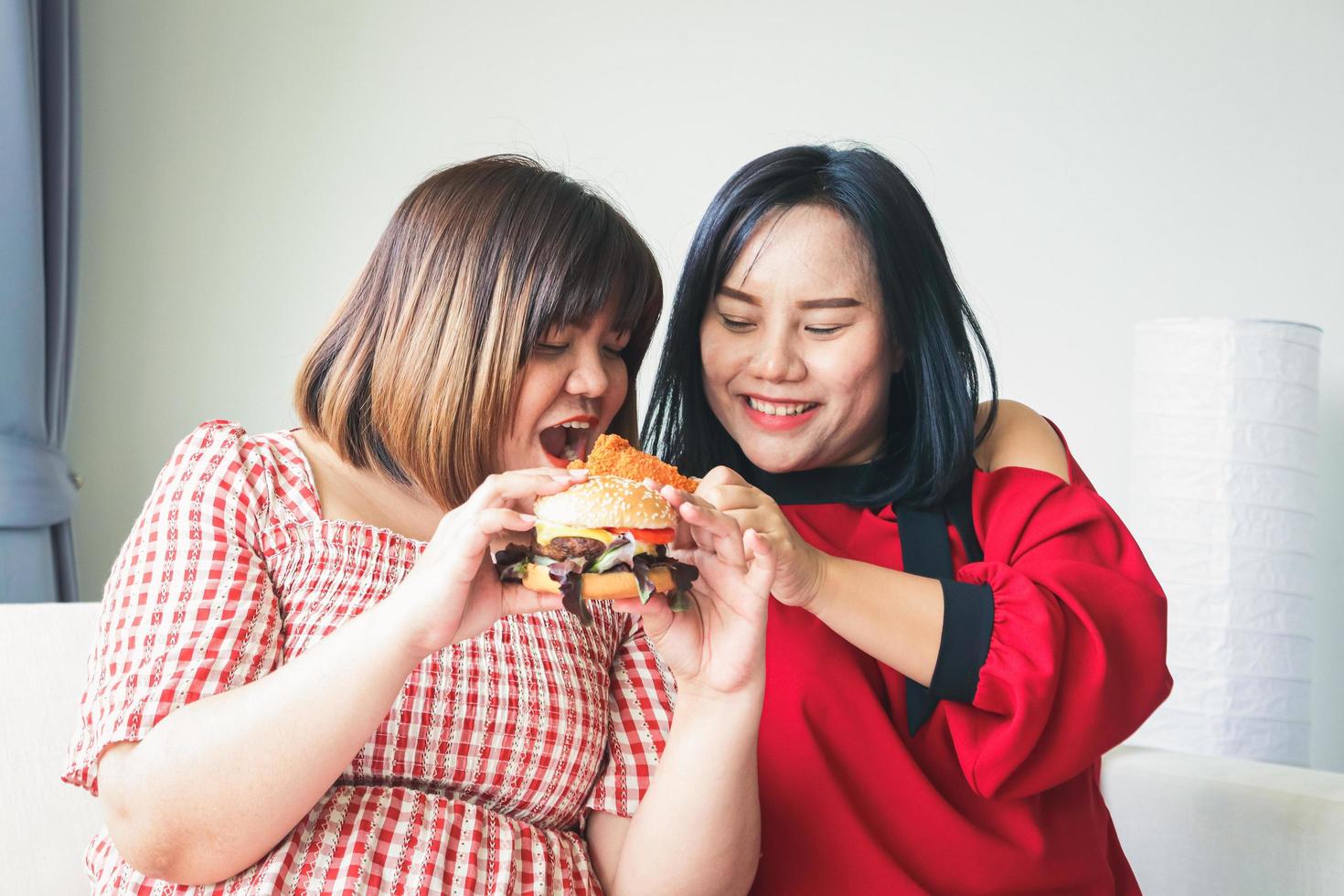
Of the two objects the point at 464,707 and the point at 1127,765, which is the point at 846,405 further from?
the point at 1127,765

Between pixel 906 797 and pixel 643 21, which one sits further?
pixel 643 21

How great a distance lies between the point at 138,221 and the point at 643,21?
1.78 m

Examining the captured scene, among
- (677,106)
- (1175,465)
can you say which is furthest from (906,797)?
(677,106)

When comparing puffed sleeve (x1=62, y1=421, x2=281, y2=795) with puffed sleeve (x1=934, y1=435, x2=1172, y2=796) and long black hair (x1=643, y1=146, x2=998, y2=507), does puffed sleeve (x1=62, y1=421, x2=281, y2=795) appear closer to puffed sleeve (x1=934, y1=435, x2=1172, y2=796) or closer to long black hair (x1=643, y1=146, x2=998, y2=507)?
long black hair (x1=643, y1=146, x2=998, y2=507)

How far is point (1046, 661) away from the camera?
1.57 m

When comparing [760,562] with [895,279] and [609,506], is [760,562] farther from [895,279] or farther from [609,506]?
[895,279]

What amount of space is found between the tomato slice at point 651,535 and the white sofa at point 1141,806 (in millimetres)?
1122

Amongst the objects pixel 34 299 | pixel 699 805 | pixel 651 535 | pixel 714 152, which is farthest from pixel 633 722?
pixel 714 152

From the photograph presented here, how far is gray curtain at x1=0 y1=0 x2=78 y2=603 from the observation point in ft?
10.0

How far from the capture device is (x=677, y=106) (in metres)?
3.92

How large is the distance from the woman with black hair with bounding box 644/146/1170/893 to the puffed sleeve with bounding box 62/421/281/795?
0.56 m

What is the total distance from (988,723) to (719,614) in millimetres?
424

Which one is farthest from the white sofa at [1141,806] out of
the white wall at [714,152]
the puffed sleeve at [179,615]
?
the white wall at [714,152]

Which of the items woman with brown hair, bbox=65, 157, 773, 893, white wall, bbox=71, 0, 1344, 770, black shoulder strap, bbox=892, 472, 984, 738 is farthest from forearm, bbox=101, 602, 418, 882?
white wall, bbox=71, 0, 1344, 770
